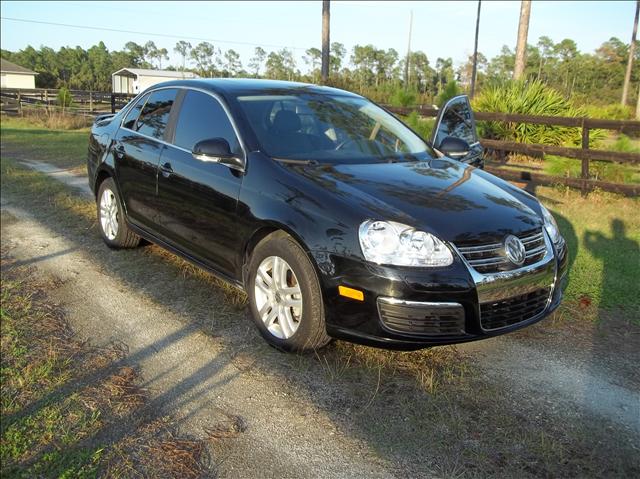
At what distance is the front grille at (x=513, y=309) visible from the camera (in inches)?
129

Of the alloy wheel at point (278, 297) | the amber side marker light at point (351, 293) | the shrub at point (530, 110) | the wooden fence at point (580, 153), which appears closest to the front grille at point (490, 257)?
Answer: the amber side marker light at point (351, 293)

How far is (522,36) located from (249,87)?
16.2 m

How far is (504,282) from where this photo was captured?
3293 mm

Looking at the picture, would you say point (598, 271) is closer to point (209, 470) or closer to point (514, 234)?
point (514, 234)

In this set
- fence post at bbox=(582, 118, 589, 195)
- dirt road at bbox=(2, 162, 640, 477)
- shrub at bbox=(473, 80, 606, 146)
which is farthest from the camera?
shrub at bbox=(473, 80, 606, 146)

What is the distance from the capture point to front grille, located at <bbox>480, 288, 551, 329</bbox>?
328cm

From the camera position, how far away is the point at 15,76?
55156 millimetres

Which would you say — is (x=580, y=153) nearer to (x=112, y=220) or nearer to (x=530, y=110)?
(x=530, y=110)

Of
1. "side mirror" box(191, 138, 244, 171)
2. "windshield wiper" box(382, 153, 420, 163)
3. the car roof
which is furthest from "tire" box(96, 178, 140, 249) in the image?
"windshield wiper" box(382, 153, 420, 163)

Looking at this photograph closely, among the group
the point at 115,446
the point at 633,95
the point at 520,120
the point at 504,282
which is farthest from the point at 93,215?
the point at 633,95

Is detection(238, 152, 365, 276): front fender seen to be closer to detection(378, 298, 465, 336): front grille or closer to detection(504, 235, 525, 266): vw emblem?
detection(378, 298, 465, 336): front grille

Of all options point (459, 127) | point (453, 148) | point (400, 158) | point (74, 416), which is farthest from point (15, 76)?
point (74, 416)

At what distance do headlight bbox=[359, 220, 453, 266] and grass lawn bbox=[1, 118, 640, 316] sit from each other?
2.20 meters

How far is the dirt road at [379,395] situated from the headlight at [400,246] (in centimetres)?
73
